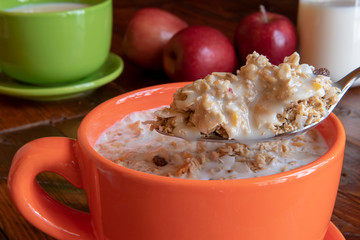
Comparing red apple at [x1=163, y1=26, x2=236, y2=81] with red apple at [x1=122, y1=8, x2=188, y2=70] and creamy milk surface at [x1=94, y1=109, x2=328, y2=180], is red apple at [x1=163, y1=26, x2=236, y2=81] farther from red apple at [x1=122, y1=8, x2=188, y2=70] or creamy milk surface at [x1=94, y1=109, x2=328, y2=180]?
creamy milk surface at [x1=94, y1=109, x2=328, y2=180]

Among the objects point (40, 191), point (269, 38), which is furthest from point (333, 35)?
point (40, 191)

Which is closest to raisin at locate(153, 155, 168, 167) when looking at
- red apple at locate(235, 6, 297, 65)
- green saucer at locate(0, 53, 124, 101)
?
green saucer at locate(0, 53, 124, 101)

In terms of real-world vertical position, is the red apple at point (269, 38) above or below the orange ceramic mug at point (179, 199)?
below

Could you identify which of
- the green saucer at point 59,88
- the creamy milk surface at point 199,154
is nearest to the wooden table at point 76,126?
the green saucer at point 59,88

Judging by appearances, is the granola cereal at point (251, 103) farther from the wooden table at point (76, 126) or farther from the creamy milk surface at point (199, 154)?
the wooden table at point (76, 126)

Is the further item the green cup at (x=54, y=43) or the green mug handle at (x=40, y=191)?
the green cup at (x=54, y=43)

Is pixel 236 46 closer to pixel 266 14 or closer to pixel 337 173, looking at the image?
pixel 266 14

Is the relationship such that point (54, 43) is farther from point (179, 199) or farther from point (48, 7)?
point (179, 199)
